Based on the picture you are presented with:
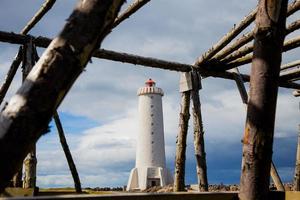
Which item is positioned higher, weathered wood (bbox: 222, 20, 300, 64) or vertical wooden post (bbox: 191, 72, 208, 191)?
weathered wood (bbox: 222, 20, 300, 64)

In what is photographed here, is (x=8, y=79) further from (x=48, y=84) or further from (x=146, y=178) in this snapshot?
(x=146, y=178)

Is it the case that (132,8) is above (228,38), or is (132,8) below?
below

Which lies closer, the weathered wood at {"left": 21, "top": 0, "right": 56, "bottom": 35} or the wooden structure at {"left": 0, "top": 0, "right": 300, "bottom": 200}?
the wooden structure at {"left": 0, "top": 0, "right": 300, "bottom": 200}

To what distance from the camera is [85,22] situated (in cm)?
204

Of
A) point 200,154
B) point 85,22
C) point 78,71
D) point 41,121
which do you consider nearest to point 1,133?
point 41,121

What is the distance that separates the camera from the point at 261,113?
326 centimetres

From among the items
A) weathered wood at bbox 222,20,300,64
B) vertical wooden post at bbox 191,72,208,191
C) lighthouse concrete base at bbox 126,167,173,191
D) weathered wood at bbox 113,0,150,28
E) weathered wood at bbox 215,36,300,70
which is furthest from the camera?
lighthouse concrete base at bbox 126,167,173,191

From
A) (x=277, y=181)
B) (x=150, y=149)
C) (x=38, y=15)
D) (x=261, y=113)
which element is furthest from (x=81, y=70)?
(x=150, y=149)

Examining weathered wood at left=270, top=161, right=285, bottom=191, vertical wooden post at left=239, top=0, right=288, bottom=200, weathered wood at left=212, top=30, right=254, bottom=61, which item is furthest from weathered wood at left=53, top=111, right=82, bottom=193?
vertical wooden post at left=239, top=0, right=288, bottom=200

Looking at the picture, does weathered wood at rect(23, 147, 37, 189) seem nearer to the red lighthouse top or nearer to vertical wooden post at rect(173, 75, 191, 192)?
vertical wooden post at rect(173, 75, 191, 192)

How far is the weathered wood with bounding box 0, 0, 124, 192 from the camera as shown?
1898mm

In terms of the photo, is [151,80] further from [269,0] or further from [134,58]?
[269,0]

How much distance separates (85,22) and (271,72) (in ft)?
5.96

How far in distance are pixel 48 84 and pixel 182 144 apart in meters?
6.55
